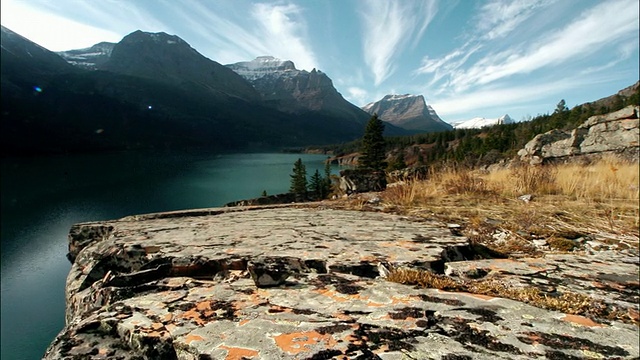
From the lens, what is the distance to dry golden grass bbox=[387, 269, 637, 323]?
186 centimetres

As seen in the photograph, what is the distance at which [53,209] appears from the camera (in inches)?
1863

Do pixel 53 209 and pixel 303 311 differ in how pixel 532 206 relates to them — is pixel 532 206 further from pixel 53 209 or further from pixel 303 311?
pixel 53 209

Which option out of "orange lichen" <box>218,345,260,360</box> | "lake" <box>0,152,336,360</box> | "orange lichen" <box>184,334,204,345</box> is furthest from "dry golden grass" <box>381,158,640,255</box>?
"lake" <box>0,152,336,360</box>

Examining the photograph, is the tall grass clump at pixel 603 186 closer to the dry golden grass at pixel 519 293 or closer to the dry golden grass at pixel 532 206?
the dry golden grass at pixel 532 206

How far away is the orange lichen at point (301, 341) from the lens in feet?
4.86

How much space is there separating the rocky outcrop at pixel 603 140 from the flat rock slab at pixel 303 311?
60.2ft

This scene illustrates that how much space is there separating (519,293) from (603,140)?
25.2m

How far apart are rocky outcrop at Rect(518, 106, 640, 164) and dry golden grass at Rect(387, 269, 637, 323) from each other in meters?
18.0

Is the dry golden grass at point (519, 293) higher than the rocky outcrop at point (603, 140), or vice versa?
the rocky outcrop at point (603, 140)

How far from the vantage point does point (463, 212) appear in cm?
482

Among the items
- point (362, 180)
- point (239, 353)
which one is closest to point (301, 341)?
point (239, 353)

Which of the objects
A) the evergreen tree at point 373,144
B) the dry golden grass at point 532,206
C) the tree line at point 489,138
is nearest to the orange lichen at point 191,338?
the dry golden grass at point 532,206

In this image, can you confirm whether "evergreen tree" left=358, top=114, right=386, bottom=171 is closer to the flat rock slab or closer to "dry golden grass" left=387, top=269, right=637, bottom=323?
the flat rock slab

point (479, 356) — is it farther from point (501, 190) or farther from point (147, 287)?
point (501, 190)
